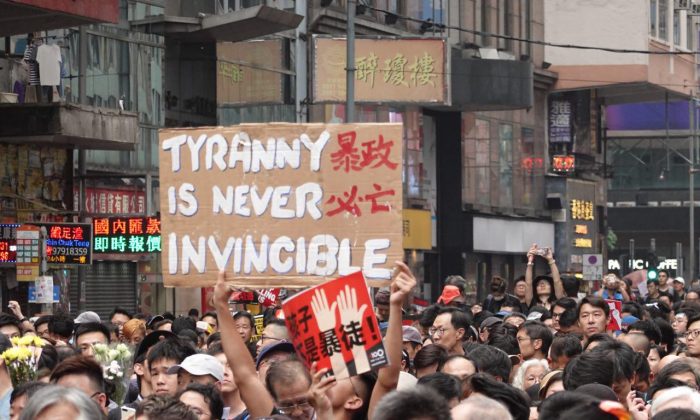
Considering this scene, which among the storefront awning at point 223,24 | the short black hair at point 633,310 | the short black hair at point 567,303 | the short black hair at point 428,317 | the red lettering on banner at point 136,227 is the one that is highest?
the storefront awning at point 223,24

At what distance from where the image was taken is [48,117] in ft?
82.7

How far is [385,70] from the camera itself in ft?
117

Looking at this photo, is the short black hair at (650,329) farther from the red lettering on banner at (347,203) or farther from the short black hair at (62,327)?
the short black hair at (62,327)

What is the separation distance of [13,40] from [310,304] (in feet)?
65.2

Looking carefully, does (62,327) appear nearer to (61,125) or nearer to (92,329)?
(92,329)

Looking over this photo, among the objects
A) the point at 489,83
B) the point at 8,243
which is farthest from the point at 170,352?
the point at 489,83

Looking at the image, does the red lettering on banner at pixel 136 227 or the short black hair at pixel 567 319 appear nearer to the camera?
the short black hair at pixel 567 319

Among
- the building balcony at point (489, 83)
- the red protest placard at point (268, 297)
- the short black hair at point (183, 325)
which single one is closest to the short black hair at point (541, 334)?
the short black hair at point (183, 325)

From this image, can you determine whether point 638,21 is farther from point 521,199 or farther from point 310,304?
point 310,304

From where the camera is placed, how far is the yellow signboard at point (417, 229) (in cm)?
4272

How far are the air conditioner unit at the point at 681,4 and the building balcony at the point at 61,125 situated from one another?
111 feet

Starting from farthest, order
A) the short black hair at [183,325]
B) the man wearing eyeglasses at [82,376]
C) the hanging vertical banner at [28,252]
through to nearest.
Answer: the hanging vertical banner at [28,252] → the short black hair at [183,325] → the man wearing eyeglasses at [82,376]

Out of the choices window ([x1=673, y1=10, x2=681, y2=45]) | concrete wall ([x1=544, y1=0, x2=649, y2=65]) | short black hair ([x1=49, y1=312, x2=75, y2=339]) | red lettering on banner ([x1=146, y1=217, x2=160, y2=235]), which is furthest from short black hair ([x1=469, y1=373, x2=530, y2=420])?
window ([x1=673, y1=10, x2=681, y2=45])

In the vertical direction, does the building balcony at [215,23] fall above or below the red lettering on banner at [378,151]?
above
